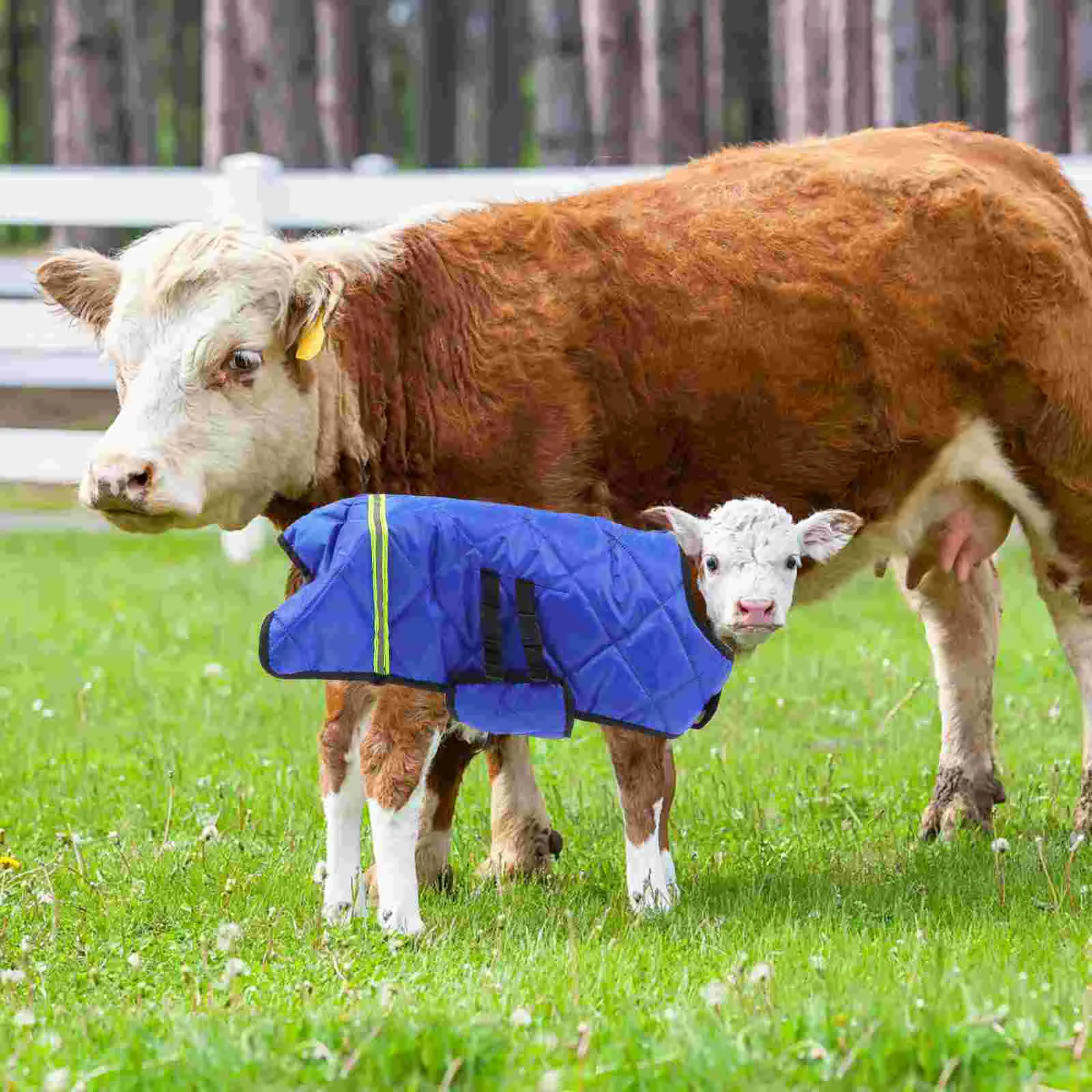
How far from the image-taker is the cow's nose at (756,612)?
4.78m

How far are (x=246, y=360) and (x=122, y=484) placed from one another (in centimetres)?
47

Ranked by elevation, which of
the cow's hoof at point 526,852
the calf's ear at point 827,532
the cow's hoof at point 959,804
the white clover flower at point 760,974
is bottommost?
the cow's hoof at point 959,804

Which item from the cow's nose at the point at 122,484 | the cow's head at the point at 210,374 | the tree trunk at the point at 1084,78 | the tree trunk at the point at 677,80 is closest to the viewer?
the cow's nose at the point at 122,484

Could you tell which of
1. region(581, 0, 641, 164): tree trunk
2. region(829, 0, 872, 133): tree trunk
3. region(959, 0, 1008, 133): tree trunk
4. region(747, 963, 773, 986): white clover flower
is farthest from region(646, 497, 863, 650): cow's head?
region(959, 0, 1008, 133): tree trunk

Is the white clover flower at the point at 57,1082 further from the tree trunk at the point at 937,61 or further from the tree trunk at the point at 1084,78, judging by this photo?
the tree trunk at the point at 1084,78

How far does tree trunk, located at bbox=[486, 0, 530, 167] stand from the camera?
24.0 m

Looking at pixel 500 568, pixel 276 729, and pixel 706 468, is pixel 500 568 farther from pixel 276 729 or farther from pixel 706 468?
pixel 276 729

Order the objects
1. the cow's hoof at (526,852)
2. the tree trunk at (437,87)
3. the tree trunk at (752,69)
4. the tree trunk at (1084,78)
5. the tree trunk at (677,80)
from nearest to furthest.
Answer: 1. the cow's hoof at (526,852)
2. the tree trunk at (1084,78)
3. the tree trunk at (677,80)
4. the tree trunk at (437,87)
5. the tree trunk at (752,69)

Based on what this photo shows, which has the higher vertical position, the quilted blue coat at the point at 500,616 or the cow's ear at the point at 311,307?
the cow's ear at the point at 311,307

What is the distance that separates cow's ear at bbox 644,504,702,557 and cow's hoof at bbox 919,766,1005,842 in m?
1.57

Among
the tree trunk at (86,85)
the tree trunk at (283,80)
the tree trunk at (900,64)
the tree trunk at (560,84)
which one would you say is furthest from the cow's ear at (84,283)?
the tree trunk at (86,85)

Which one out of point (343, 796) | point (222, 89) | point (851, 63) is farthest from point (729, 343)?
point (851, 63)

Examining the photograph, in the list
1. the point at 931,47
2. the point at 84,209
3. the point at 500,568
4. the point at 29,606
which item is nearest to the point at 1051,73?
the point at 931,47

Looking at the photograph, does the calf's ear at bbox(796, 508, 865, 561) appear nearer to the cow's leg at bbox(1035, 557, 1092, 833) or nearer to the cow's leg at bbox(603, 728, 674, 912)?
the cow's leg at bbox(603, 728, 674, 912)
